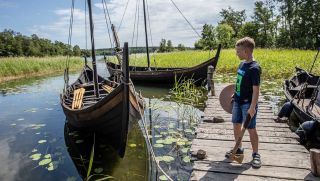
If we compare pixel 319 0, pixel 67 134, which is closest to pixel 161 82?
pixel 67 134

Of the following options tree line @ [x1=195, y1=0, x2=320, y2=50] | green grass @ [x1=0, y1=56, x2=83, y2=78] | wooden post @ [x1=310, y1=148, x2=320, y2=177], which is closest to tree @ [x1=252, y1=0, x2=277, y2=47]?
tree line @ [x1=195, y1=0, x2=320, y2=50]

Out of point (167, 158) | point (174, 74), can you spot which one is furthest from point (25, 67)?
point (167, 158)

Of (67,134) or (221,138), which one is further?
(67,134)

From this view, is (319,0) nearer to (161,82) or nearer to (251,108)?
(161,82)

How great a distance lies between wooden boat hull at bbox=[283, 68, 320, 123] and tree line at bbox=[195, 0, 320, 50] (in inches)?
1074

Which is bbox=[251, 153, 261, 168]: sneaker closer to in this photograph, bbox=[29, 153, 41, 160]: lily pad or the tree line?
bbox=[29, 153, 41, 160]: lily pad

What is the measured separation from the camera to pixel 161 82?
1389cm

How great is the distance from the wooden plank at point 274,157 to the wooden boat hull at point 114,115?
4.66 feet

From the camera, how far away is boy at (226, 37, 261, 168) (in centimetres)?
336

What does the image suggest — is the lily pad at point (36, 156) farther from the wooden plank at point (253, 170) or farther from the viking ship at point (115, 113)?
the wooden plank at point (253, 170)

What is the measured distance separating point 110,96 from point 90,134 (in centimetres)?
210

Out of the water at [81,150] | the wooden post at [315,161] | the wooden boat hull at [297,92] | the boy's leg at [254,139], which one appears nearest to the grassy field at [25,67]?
the water at [81,150]

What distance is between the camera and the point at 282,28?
46.5 meters

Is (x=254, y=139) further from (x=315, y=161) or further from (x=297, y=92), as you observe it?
(x=297, y=92)
